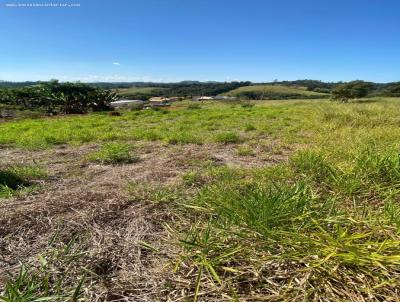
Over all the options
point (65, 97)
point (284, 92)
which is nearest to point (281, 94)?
point (284, 92)

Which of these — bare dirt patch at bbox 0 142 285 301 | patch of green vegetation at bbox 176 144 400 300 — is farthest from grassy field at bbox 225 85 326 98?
patch of green vegetation at bbox 176 144 400 300

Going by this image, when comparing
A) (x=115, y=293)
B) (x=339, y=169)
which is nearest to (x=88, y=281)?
(x=115, y=293)

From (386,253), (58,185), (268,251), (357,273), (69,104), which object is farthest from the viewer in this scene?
(69,104)

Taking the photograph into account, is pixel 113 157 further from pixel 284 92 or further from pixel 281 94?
pixel 284 92

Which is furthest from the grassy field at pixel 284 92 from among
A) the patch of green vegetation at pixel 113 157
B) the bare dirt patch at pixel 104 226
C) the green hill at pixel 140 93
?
the bare dirt patch at pixel 104 226

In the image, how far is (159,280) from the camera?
1.92m

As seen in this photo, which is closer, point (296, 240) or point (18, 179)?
point (296, 240)

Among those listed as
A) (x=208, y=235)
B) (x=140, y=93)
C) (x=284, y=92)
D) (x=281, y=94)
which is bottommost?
(x=140, y=93)

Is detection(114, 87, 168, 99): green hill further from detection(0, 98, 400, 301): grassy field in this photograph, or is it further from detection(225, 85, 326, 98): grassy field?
detection(0, 98, 400, 301): grassy field

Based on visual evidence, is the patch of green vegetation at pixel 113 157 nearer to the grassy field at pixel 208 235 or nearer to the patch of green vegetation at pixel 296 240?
the grassy field at pixel 208 235

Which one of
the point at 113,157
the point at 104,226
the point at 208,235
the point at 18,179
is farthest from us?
the point at 113,157

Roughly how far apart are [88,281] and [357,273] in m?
1.61

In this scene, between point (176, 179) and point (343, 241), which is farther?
point (176, 179)

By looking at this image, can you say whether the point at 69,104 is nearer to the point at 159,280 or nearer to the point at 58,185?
the point at 58,185
